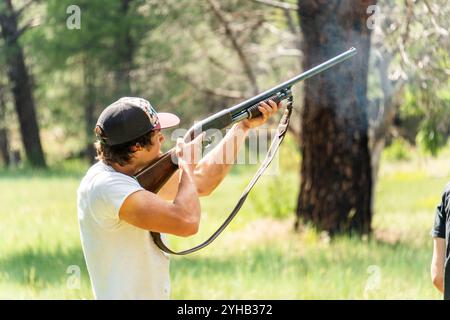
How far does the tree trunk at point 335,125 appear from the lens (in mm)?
7945

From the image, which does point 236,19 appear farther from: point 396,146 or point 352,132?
point 396,146

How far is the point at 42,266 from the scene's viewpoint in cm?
746

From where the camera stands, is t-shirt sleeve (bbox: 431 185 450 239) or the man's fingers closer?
t-shirt sleeve (bbox: 431 185 450 239)

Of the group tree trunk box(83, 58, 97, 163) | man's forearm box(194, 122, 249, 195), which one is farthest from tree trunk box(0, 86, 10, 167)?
man's forearm box(194, 122, 249, 195)

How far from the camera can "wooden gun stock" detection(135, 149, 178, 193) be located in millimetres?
3273

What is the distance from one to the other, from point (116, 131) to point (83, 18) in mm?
13372

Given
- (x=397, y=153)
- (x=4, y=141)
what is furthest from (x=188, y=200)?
(x=4, y=141)

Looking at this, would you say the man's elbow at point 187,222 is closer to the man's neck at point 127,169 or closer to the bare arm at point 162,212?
the bare arm at point 162,212

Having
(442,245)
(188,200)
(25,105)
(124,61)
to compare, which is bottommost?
(442,245)

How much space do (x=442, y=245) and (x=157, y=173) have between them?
44.9 inches

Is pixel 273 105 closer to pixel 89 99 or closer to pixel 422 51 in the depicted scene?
pixel 422 51

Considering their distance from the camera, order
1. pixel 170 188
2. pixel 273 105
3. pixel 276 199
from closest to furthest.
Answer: pixel 170 188, pixel 273 105, pixel 276 199

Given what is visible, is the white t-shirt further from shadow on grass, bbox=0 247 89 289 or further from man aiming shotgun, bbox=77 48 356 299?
shadow on grass, bbox=0 247 89 289
